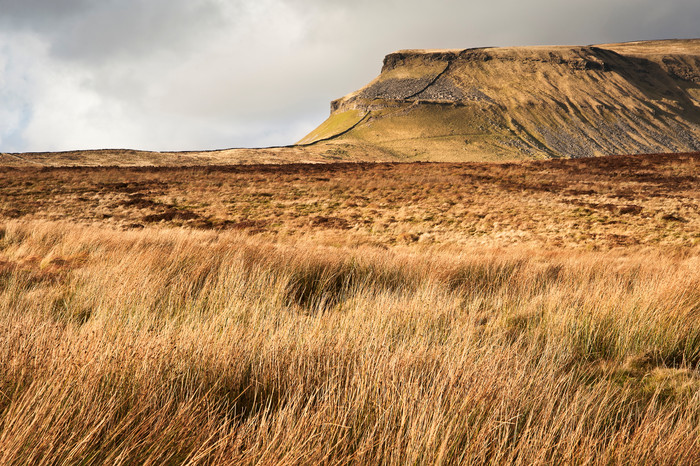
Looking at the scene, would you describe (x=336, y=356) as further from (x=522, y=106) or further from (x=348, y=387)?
(x=522, y=106)

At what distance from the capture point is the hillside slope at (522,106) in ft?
345

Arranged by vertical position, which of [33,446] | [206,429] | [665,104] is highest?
[665,104]

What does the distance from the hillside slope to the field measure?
74.2 metres

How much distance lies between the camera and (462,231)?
13891 millimetres

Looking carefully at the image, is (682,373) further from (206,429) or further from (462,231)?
(462,231)

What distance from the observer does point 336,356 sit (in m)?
2.44

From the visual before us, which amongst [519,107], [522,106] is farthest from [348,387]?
[522,106]

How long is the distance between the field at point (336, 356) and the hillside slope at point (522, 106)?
244ft

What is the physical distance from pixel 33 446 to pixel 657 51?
250701 mm

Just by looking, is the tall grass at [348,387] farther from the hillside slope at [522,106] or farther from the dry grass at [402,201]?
the hillside slope at [522,106]

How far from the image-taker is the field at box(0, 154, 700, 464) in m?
1.61

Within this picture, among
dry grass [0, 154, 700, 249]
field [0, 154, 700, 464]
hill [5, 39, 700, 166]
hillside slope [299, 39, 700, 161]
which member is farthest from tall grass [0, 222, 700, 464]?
hillside slope [299, 39, 700, 161]

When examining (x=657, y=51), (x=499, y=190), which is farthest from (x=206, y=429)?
(x=657, y=51)

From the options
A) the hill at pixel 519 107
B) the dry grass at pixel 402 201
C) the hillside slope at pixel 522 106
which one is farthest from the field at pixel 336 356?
the hillside slope at pixel 522 106
